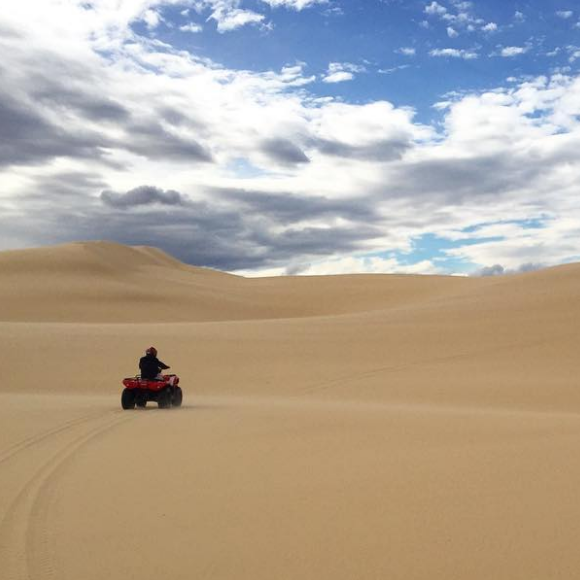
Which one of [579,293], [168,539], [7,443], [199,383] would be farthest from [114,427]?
[579,293]

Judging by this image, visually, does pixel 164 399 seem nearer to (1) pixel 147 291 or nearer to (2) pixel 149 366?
(2) pixel 149 366

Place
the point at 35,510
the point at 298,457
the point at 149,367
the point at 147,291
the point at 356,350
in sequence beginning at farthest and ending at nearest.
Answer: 1. the point at 147,291
2. the point at 356,350
3. the point at 149,367
4. the point at 298,457
5. the point at 35,510

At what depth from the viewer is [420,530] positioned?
20.4 feet

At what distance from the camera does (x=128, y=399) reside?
53.7 ft

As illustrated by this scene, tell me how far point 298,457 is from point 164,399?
7614 mm

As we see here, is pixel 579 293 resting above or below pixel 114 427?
above

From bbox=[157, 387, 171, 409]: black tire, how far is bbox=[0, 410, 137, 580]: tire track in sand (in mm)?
4184

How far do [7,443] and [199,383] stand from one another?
12934 millimetres

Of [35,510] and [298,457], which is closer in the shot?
[35,510]

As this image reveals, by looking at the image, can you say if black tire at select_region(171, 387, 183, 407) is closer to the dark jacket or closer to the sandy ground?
the dark jacket

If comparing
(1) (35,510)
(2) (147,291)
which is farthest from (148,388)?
(2) (147,291)

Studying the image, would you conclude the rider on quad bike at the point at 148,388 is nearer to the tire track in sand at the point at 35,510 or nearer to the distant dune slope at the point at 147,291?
the tire track in sand at the point at 35,510

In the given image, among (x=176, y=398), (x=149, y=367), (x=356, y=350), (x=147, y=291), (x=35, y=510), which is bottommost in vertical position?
(x=35, y=510)

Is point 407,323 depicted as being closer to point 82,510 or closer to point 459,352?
point 459,352
